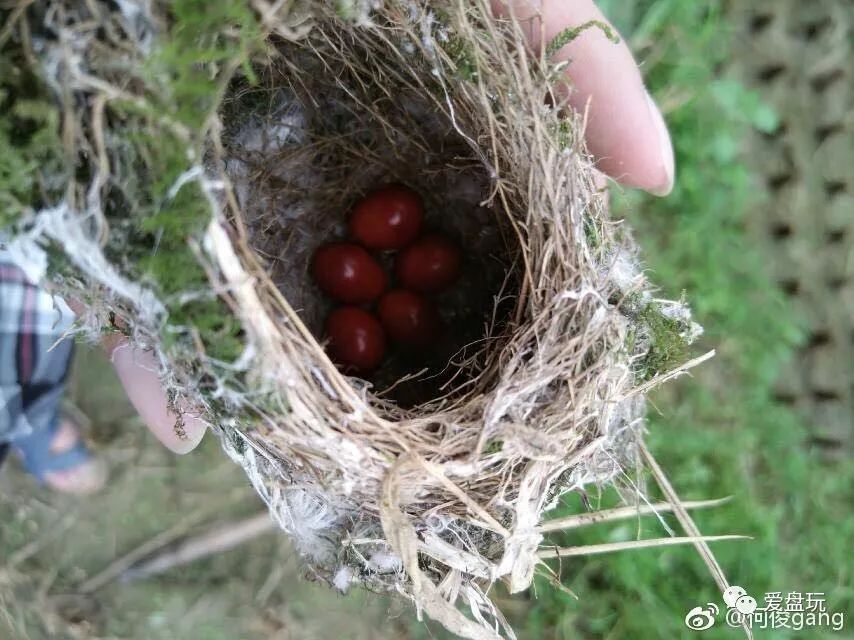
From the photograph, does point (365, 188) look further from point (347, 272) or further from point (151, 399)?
point (151, 399)

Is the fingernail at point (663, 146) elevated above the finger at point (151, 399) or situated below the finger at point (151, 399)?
above

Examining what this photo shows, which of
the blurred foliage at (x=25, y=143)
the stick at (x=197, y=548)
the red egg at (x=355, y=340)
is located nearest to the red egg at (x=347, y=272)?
the red egg at (x=355, y=340)

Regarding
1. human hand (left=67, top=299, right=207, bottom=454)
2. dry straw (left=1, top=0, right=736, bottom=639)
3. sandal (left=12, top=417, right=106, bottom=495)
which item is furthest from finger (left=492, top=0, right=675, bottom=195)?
sandal (left=12, top=417, right=106, bottom=495)

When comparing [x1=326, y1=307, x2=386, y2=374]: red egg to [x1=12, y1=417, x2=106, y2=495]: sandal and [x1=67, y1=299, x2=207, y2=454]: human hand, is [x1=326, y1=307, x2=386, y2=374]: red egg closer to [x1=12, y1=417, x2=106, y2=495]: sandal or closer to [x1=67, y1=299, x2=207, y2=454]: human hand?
[x1=67, y1=299, x2=207, y2=454]: human hand

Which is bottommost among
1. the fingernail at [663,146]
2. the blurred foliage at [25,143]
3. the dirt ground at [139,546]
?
the dirt ground at [139,546]

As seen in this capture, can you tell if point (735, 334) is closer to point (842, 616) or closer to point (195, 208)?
point (842, 616)

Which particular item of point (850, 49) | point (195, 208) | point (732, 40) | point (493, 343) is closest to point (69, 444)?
point (493, 343)

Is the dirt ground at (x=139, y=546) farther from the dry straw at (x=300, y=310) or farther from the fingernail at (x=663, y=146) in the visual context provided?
the fingernail at (x=663, y=146)
